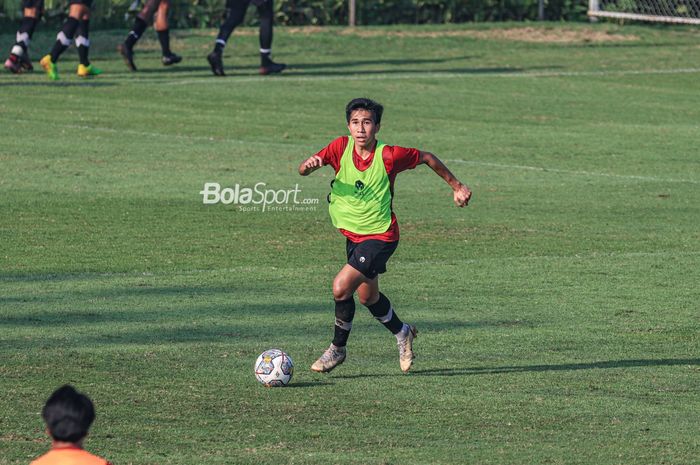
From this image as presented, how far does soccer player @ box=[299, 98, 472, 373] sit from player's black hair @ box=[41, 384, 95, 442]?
171 inches

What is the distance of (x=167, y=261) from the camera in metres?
13.0

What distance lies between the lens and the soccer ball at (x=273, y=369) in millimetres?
8750

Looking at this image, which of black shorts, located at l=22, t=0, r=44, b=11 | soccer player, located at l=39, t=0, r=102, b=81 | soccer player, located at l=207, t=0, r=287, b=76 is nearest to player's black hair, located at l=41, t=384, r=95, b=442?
soccer player, located at l=39, t=0, r=102, b=81

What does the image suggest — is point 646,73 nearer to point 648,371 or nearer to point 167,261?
point 167,261

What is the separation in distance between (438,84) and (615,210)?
9.75 m

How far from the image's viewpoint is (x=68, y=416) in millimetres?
4750

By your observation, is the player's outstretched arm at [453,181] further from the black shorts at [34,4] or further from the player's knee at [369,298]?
the black shorts at [34,4]

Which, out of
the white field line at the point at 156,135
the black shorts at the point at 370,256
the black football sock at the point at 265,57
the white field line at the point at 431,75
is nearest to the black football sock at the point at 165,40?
the white field line at the point at 431,75

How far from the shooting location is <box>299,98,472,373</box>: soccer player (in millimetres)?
9008

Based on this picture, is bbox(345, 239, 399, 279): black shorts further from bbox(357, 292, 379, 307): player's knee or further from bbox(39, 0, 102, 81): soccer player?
bbox(39, 0, 102, 81): soccer player

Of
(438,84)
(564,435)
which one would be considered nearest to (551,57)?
(438,84)

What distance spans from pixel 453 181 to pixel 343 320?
3.53 feet

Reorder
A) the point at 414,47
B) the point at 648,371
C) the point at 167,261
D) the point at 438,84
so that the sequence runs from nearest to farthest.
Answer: the point at 648,371 → the point at 167,261 → the point at 438,84 → the point at 414,47

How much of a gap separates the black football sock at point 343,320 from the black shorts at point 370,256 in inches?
11.5
